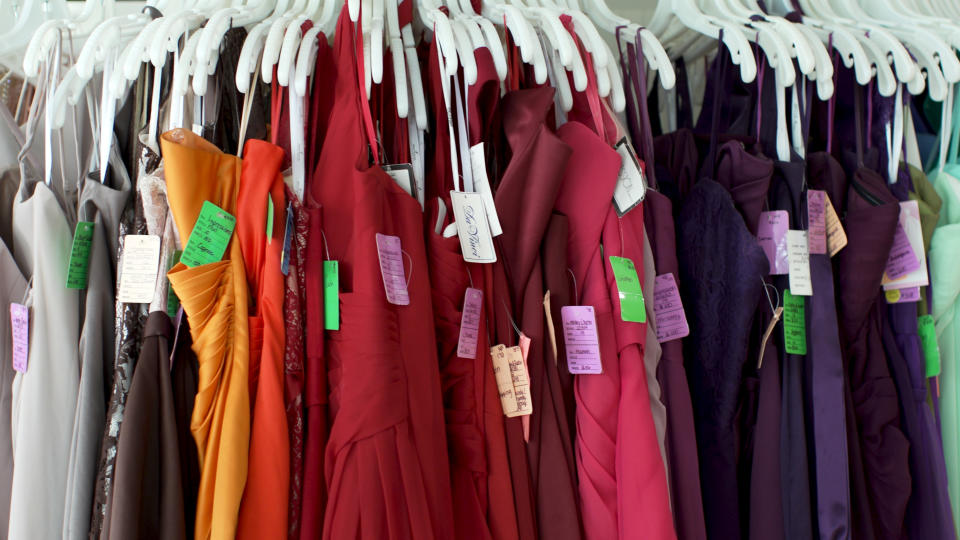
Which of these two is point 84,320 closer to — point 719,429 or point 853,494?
point 719,429

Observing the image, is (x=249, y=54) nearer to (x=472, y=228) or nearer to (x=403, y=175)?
(x=403, y=175)

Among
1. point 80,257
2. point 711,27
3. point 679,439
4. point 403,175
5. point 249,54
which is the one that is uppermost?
point 711,27

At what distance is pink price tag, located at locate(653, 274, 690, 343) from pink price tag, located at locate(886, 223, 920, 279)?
0.43 m

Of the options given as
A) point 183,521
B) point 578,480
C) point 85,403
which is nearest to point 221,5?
point 85,403

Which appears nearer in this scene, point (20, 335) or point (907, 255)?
point (20, 335)

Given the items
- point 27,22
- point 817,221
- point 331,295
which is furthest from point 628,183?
point 27,22

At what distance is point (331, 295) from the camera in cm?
102

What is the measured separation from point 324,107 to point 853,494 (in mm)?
1134

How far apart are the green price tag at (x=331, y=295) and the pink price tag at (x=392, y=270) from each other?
0.27 ft

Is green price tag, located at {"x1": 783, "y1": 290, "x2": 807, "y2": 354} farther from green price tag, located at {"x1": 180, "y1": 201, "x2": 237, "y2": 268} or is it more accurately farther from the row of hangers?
green price tag, located at {"x1": 180, "y1": 201, "x2": 237, "y2": 268}

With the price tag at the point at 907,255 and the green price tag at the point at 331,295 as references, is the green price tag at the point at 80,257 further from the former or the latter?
the price tag at the point at 907,255

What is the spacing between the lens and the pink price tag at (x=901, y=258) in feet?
4.26

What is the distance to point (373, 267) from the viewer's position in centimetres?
98

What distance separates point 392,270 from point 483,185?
21cm
